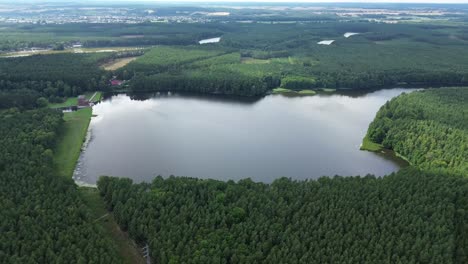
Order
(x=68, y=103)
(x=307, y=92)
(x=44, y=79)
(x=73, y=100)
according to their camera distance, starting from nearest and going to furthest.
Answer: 1. (x=68, y=103)
2. (x=73, y=100)
3. (x=44, y=79)
4. (x=307, y=92)

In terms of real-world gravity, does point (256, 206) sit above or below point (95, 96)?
below

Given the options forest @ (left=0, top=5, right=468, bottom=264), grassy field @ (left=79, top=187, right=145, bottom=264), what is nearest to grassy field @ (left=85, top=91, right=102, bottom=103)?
forest @ (left=0, top=5, right=468, bottom=264)

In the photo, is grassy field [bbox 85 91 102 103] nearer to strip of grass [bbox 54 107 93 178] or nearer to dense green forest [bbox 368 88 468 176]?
strip of grass [bbox 54 107 93 178]

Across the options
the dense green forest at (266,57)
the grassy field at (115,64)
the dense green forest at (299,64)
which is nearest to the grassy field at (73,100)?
the dense green forest at (266,57)

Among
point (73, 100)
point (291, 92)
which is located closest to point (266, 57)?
point (291, 92)

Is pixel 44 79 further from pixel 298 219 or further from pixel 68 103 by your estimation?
pixel 298 219

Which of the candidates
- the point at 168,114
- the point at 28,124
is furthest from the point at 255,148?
the point at 28,124

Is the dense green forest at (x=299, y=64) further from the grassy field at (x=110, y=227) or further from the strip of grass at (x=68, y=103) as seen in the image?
the grassy field at (x=110, y=227)
